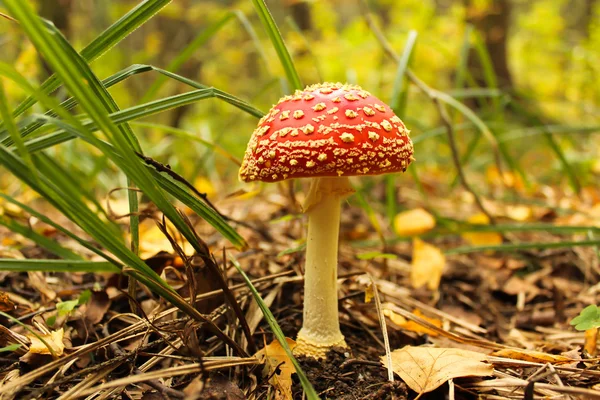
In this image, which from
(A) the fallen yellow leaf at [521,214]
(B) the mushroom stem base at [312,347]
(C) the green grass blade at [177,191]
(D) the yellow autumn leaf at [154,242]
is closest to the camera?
(C) the green grass blade at [177,191]

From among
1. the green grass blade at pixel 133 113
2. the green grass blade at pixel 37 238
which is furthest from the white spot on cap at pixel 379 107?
the green grass blade at pixel 37 238

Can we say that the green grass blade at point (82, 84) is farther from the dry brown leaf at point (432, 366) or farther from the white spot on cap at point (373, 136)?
the dry brown leaf at point (432, 366)

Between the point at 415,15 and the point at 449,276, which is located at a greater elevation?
the point at 415,15

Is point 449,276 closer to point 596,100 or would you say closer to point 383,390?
point 383,390

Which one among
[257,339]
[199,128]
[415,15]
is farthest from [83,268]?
[415,15]

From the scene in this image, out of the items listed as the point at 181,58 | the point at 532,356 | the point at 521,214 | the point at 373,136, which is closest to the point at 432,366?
the point at 532,356

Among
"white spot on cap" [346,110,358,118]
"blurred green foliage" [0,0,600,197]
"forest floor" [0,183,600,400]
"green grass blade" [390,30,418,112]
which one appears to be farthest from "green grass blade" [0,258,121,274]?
"blurred green foliage" [0,0,600,197]
